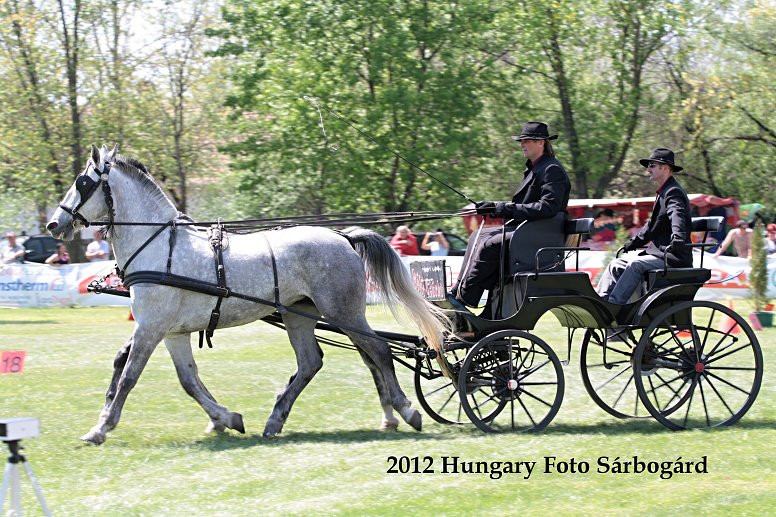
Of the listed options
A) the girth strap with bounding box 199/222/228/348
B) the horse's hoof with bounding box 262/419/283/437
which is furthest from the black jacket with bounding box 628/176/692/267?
the girth strap with bounding box 199/222/228/348

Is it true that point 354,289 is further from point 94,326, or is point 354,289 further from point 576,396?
point 94,326

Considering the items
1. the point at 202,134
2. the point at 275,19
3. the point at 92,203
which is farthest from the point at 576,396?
the point at 202,134

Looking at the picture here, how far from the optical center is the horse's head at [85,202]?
7.53m

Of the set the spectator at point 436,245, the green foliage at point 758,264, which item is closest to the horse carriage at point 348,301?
the green foliage at point 758,264

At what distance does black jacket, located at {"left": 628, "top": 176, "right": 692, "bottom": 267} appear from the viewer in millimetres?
7605

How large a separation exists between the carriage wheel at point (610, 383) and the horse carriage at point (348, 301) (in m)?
0.35

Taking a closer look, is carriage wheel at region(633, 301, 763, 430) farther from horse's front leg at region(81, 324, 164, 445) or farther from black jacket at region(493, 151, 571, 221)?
horse's front leg at region(81, 324, 164, 445)

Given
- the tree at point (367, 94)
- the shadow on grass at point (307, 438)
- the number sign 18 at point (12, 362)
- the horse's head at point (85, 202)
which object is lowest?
the shadow on grass at point (307, 438)

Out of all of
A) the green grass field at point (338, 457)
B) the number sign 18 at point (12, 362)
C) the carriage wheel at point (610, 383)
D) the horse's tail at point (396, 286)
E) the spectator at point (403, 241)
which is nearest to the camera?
the green grass field at point (338, 457)

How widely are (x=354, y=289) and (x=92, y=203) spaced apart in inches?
80.1

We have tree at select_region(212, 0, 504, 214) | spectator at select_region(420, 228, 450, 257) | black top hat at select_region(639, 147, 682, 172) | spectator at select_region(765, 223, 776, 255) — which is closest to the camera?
black top hat at select_region(639, 147, 682, 172)

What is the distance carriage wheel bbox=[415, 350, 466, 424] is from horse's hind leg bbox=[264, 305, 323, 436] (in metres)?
0.81

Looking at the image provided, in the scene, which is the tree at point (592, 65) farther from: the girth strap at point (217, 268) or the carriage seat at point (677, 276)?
the girth strap at point (217, 268)

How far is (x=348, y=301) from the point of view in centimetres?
784
